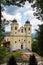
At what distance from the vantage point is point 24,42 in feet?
274

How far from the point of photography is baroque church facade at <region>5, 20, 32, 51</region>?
80375 mm

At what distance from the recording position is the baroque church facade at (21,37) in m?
80.4

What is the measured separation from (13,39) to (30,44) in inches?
207

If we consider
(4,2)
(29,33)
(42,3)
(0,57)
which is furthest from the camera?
(29,33)

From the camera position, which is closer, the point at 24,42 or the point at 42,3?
the point at 42,3

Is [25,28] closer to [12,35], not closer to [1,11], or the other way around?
[12,35]

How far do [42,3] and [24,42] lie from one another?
7494 centimetres

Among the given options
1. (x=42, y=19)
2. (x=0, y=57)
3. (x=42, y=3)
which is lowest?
(x=0, y=57)

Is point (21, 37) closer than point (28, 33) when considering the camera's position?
No

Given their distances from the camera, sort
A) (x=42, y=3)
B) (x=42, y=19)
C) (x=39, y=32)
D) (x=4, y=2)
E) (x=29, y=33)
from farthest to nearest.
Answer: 1. (x=29, y=33)
2. (x=39, y=32)
3. (x=42, y=19)
4. (x=42, y=3)
5. (x=4, y=2)

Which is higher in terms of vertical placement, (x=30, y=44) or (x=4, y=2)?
(x=4, y=2)

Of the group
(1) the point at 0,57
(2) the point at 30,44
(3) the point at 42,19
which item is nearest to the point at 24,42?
(2) the point at 30,44

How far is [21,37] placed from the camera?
8150 cm

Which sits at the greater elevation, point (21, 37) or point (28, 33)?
point (28, 33)
